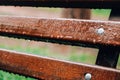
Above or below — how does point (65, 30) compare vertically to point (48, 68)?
above

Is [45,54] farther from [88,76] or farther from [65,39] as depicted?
[88,76]

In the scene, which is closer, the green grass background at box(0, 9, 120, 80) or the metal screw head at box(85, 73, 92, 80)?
the metal screw head at box(85, 73, 92, 80)

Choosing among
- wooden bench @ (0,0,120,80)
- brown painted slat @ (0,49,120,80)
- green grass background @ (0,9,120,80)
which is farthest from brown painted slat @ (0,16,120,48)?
green grass background @ (0,9,120,80)

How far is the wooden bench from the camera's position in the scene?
2180mm

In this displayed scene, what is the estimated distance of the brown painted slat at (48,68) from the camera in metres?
2.18

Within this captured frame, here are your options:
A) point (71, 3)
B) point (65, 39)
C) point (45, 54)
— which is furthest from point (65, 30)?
point (45, 54)

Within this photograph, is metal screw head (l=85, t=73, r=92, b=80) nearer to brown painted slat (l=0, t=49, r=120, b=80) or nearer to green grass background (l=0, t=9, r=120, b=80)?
brown painted slat (l=0, t=49, r=120, b=80)

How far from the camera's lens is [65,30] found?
2.33 meters

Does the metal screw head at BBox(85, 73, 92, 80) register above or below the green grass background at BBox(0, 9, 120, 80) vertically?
above

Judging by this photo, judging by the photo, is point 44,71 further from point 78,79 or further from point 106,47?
point 106,47

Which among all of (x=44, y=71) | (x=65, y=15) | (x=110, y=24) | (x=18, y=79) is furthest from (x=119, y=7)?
(x=65, y=15)

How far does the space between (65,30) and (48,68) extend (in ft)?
0.79

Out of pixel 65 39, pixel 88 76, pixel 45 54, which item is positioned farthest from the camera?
pixel 45 54

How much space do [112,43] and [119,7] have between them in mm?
197
